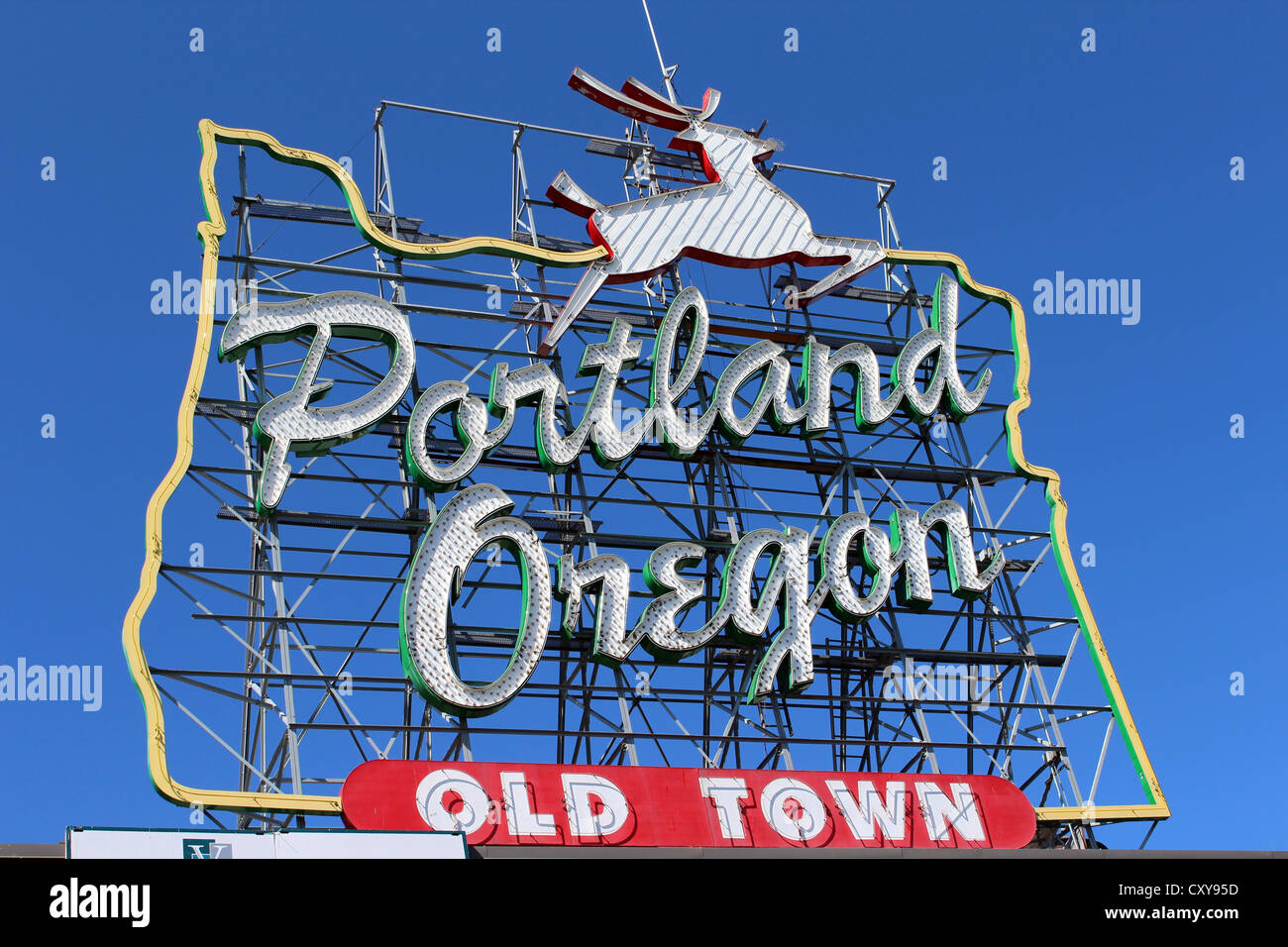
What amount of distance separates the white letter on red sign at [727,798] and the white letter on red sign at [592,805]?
1056 millimetres

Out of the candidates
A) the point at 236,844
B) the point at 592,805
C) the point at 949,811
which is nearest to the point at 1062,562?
the point at 949,811

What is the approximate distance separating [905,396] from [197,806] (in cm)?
1235

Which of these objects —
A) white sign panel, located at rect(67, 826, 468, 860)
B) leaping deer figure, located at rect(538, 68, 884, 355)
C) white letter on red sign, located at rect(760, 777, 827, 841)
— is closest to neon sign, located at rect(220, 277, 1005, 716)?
leaping deer figure, located at rect(538, 68, 884, 355)

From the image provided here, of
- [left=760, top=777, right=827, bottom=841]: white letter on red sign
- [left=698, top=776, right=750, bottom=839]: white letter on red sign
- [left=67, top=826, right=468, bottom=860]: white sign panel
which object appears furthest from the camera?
[left=760, top=777, right=827, bottom=841]: white letter on red sign

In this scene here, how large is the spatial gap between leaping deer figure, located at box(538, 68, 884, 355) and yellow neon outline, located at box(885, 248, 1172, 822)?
4.94 feet

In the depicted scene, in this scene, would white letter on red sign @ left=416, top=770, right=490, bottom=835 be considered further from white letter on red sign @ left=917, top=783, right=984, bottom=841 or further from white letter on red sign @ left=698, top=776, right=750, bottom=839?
white letter on red sign @ left=917, top=783, right=984, bottom=841

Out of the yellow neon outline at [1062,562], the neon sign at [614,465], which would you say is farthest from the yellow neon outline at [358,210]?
the yellow neon outline at [1062,562]

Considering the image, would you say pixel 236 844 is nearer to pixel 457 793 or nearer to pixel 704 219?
pixel 457 793

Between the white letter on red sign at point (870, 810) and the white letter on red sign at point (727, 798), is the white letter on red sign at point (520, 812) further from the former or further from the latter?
the white letter on red sign at point (870, 810)

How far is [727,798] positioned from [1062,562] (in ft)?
25.3

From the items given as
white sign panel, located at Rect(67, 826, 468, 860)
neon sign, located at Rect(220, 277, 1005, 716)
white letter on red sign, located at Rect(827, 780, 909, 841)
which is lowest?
white sign panel, located at Rect(67, 826, 468, 860)

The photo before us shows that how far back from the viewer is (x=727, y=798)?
17391 millimetres

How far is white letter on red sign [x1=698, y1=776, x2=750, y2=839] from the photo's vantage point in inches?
676

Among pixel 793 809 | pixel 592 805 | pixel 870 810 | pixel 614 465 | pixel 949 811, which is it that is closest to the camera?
pixel 592 805
